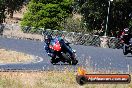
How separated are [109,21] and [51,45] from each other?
113 ft

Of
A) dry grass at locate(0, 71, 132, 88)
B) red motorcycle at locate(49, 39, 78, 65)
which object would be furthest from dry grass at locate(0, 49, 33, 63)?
dry grass at locate(0, 71, 132, 88)

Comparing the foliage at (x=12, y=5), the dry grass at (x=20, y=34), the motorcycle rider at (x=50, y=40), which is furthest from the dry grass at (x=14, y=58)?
the foliage at (x=12, y=5)

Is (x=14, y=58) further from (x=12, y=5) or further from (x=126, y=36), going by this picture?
(x=12, y=5)

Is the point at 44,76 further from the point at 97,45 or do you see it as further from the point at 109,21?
the point at 109,21

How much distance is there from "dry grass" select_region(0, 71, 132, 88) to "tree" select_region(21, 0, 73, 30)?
1475 inches

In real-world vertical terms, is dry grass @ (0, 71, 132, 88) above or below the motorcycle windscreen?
below

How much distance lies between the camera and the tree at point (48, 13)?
5716cm

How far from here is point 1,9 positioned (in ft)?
216

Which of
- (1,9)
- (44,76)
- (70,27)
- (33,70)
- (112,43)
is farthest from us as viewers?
(1,9)

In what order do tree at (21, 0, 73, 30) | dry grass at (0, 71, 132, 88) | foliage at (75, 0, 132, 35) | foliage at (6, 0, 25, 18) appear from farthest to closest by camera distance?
foliage at (6, 0, 25, 18)
tree at (21, 0, 73, 30)
foliage at (75, 0, 132, 35)
dry grass at (0, 71, 132, 88)

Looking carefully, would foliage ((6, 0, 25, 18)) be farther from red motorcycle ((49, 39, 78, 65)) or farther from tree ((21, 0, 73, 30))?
red motorcycle ((49, 39, 78, 65))

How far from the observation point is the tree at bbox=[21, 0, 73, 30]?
57156 millimetres

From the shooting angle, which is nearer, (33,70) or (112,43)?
(33,70)

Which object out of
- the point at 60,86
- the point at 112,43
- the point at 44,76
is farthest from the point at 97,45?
the point at 60,86
